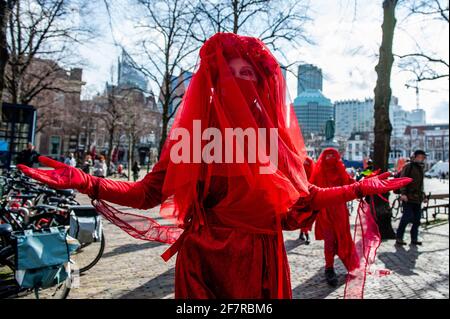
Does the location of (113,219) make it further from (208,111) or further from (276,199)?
(276,199)

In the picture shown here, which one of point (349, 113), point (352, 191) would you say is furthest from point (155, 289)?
point (349, 113)

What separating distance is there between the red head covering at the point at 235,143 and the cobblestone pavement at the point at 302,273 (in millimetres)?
2654

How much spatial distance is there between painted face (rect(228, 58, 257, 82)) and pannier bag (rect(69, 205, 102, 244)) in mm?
3352

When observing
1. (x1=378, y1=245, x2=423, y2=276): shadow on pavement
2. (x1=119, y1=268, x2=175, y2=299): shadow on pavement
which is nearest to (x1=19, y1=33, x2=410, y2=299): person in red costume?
(x1=119, y1=268, x2=175, y2=299): shadow on pavement

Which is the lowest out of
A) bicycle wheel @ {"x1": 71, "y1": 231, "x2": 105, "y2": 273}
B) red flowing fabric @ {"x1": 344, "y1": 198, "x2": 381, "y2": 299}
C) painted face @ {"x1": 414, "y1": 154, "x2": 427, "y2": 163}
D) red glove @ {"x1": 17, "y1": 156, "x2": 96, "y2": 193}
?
bicycle wheel @ {"x1": 71, "y1": 231, "x2": 105, "y2": 273}

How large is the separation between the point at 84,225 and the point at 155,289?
1.24 meters

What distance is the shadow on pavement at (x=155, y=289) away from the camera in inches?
156

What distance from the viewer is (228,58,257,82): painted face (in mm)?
1814

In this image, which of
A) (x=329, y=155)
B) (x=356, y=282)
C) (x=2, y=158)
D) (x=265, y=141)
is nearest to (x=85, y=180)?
(x=265, y=141)

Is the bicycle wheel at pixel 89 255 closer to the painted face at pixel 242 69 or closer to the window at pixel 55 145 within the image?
the painted face at pixel 242 69

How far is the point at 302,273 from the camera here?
505 cm

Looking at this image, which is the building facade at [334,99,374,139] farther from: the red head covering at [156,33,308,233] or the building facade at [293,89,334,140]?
the red head covering at [156,33,308,233]

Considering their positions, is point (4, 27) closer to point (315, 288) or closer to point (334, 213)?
point (334, 213)

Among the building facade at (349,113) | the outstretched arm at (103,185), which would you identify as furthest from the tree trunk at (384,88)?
the building facade at (349,113)
